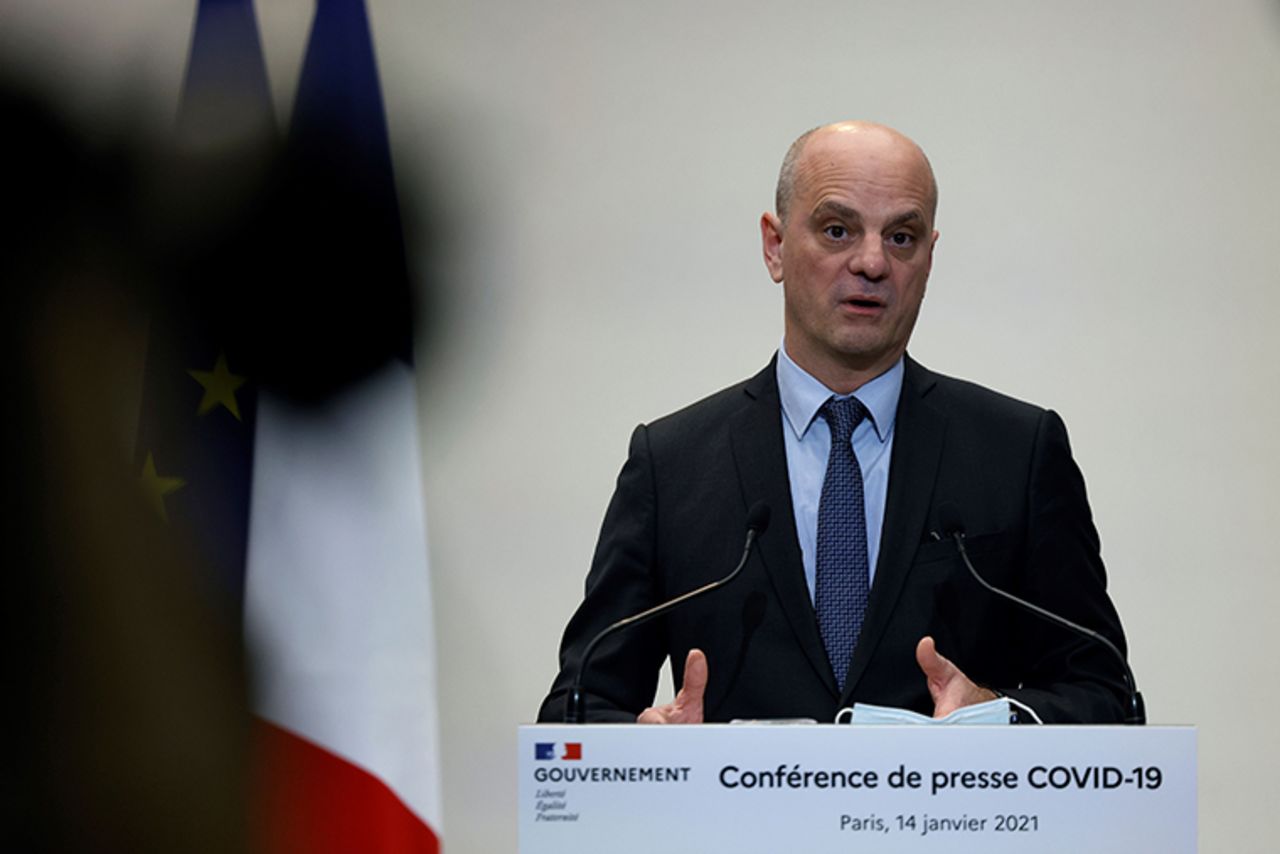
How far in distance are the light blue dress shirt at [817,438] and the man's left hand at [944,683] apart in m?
0.49

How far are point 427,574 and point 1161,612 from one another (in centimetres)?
173

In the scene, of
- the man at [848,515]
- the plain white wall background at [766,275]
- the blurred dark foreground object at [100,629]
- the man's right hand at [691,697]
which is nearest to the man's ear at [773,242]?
the man at [848,515]

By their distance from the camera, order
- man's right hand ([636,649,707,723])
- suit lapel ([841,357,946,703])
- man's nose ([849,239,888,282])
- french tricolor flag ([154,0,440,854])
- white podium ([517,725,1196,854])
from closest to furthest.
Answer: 1. white podium ([517,725,1196,854])
2. man's right hand ([636,649,707,723])
3. suit lapel ([841,357,946,703])
4. man's nose ([849,239,888,282])
5. french tricolor flag ([154,0,440,854])

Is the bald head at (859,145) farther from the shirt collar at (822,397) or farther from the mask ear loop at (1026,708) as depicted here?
the mask ear loop at (1026,708)

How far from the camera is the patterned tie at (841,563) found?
2.31m

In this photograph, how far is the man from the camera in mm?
2287

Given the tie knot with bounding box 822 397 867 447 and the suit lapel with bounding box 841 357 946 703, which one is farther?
the tie knot with bounding box 822 397 867 447

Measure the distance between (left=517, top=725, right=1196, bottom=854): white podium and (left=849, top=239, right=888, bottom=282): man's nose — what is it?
3.47ft

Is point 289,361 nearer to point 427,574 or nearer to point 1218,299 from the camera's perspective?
point 427,574

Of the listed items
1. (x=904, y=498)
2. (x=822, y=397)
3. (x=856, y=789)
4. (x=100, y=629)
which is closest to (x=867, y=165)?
(x=822, y=397)

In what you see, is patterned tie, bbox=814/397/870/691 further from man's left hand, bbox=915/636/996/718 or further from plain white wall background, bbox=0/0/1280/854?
plain white wall background, bbox=0/0/1280/854

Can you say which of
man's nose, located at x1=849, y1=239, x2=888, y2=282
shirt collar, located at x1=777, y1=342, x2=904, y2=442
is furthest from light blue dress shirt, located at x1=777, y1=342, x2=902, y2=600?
man's nose, located at x1=849, y1=239, x2=888, y2=282

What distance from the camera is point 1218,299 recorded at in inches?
129

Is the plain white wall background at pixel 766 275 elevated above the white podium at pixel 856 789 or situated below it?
above
